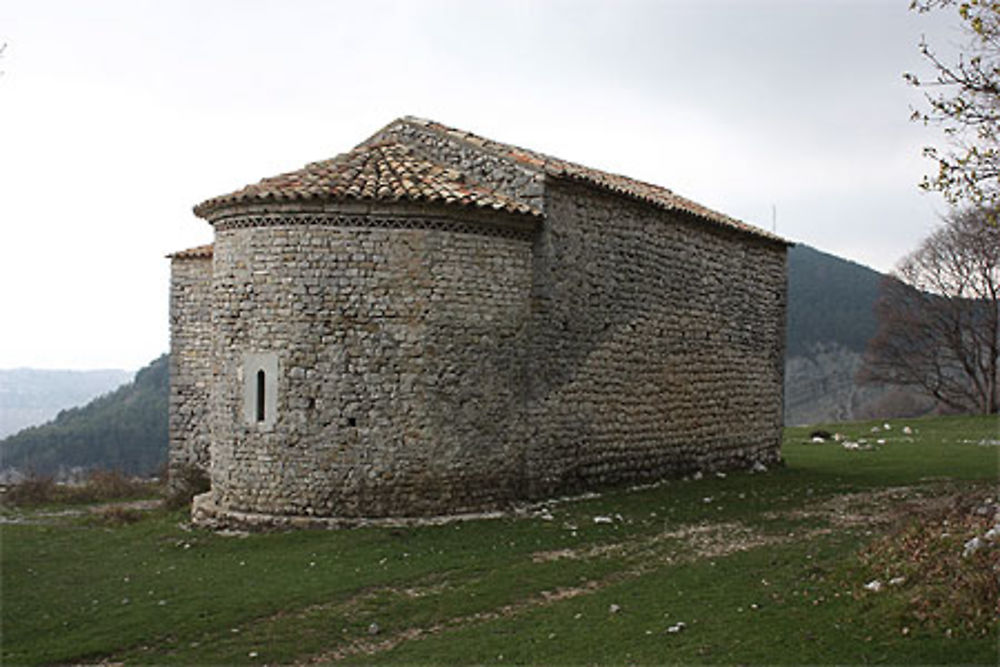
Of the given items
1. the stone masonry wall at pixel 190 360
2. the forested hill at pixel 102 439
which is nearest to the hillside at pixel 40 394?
the forested hill at pixel 102 439

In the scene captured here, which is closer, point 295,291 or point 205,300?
point 295,291

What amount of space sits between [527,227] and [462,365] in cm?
258

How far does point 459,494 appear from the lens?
1469cm

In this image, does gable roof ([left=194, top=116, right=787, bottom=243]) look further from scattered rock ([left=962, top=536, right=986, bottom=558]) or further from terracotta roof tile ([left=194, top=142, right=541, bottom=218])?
scattered rock ([left=962, top=536, right=986, bottom=558])

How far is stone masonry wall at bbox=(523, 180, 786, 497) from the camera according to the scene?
52.6 ft

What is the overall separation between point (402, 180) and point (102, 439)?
44.5m

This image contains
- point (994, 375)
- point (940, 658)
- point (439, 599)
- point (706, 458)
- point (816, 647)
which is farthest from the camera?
point (994, 375)

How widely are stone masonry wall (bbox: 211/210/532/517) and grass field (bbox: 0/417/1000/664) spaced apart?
805 mm

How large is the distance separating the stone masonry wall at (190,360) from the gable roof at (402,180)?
16.8ft

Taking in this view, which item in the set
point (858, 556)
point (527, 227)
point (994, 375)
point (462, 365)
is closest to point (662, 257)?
point (527, 227)

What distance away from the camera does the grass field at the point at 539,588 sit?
830 cm

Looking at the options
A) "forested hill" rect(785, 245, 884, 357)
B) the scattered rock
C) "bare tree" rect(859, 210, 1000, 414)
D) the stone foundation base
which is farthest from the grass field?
"forested hill" rect(785, 245, 884, 357)

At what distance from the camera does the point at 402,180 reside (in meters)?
15.0

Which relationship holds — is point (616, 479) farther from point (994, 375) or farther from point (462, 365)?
point (994, 375)
